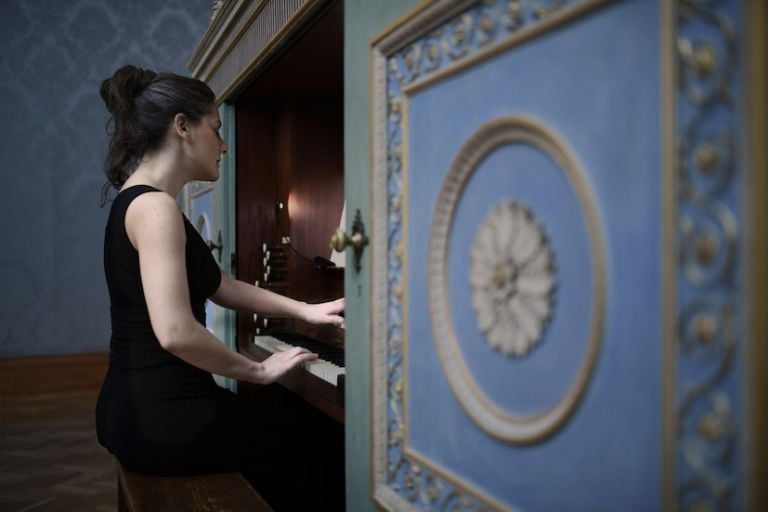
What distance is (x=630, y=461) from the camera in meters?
0.67

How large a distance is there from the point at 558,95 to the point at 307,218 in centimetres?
196

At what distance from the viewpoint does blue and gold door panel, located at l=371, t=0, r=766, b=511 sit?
1.82 ft

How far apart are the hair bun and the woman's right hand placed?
2.72ft

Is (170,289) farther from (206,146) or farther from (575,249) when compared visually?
(575,249)

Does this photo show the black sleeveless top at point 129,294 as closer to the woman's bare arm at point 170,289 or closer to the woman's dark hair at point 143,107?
the woman's bare arm at point 170,289

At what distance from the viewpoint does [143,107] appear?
6.00 ft

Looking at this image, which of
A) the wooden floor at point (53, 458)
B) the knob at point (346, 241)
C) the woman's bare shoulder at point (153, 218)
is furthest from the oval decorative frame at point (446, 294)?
the wooden floor at point (53, 458)

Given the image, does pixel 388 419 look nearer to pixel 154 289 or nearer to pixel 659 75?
pixel 154 289

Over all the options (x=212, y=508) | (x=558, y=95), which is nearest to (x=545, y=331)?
(x=558, y=95)

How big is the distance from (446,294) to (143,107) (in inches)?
48.2

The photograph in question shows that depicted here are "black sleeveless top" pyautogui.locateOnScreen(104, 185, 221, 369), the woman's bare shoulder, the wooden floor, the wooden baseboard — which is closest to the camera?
the woman's bare shoulder

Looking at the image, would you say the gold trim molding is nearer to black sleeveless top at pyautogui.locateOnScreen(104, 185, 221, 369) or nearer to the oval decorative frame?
black sleeveless top at pyautogui.locateOnScreen(104, 185, 221, 369)

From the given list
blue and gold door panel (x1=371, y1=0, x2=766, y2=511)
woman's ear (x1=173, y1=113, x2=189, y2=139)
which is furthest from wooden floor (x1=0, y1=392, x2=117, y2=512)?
blue and gold door panel (x1=371, y1=0, x2=766, y2=511)

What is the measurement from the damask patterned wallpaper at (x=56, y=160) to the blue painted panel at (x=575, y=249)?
183 inches
